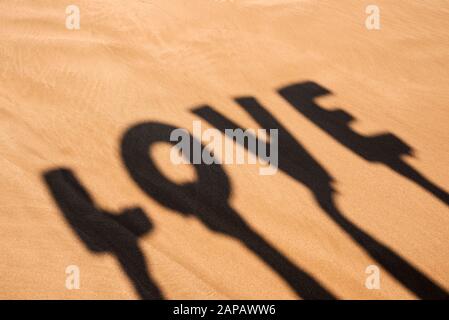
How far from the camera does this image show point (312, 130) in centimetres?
425

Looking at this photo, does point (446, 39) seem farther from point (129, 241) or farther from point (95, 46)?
point (129, 241)

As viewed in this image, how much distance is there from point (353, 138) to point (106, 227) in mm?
2614

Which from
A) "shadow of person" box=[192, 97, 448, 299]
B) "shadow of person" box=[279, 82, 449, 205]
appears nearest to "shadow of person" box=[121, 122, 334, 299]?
"shadow of person" box=[192, 97, 448, 299]

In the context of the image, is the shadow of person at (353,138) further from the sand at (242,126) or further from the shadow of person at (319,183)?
the shadow of person at (319,183)

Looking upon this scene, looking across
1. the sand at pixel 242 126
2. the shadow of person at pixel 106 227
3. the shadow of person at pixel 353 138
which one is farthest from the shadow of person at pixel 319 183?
the shadow of person at pixel 106 227

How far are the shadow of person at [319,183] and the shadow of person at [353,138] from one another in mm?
442

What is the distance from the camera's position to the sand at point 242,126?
3.00 meters

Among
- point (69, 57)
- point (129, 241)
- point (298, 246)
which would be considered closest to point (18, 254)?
point (129, 241)

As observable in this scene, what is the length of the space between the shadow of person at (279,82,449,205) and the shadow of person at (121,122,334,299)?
1356 millimetres

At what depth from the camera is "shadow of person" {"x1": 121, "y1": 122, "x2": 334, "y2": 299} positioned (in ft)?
9.89

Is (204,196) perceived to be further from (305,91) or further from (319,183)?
(305,91)

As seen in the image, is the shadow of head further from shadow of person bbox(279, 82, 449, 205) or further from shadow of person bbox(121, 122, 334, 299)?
shadow of person bbox(121, 122, 334, 299)

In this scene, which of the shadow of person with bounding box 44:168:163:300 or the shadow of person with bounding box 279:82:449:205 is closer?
the shadow of person with bounding box 44:168:163:300
